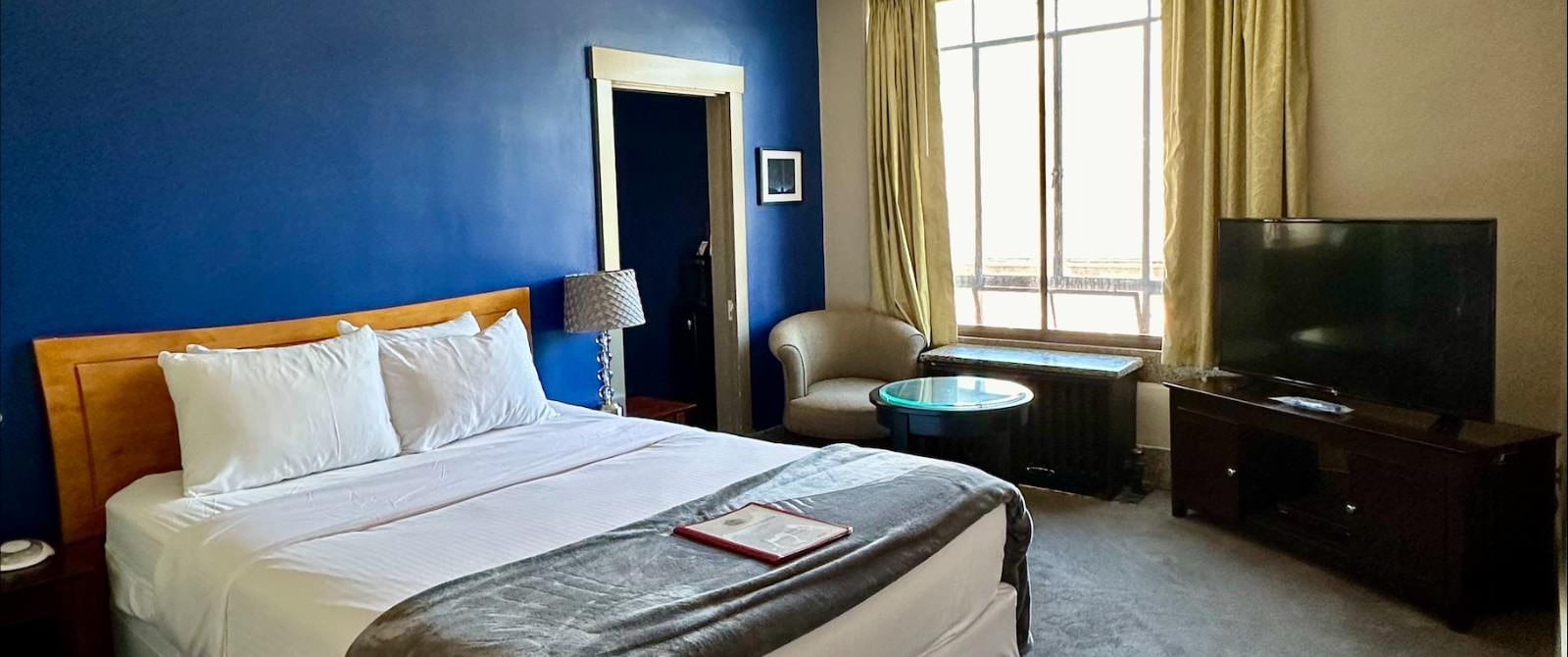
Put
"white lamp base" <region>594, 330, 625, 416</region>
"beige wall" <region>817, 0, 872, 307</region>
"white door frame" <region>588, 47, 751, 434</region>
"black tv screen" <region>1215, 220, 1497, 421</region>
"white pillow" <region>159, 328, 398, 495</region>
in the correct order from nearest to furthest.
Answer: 1. "white pillow" <region>159, 328, 398, 495</region>
2. "black tv screen" <region>1215, 220, 1497, 421</region>
3. "white lamp base" <region>594, 330, 625, 416</region>
4. "white door frame" <region>588, 47, 751, 434</region>
5. "beige wall" <region>817, 0, 872, 307</region>

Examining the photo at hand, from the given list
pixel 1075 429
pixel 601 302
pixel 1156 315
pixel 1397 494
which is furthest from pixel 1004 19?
pixel 1397 494

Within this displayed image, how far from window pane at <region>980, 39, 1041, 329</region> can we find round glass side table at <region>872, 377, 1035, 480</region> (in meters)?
0.75

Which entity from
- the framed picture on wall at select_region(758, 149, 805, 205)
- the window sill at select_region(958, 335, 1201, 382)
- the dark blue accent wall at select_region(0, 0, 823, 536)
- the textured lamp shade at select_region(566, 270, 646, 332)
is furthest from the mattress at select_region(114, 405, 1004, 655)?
the framed picture on wall at select_region(758, 149, 805, 205)

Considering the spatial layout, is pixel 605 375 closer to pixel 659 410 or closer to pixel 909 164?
pixel 659 410

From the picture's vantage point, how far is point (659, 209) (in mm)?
5977

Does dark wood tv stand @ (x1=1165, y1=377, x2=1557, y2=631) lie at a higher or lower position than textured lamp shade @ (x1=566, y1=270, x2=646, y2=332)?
lower

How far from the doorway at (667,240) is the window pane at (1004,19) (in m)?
1.58

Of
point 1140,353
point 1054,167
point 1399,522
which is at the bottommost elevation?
point 1399,522

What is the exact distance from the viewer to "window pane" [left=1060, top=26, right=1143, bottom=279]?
15.4 feet

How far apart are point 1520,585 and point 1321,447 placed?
2.77 ft

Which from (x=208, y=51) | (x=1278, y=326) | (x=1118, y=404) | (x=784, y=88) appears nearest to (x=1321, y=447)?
(x=1278, y=326)

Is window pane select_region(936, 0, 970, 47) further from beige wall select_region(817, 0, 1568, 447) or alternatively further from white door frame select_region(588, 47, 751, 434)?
beige wall select_region(817, 0, 1568, 447)

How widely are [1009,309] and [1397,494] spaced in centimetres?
223

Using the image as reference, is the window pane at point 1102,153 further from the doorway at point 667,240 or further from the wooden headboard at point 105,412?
A: the wooden headboard at point 105,412
